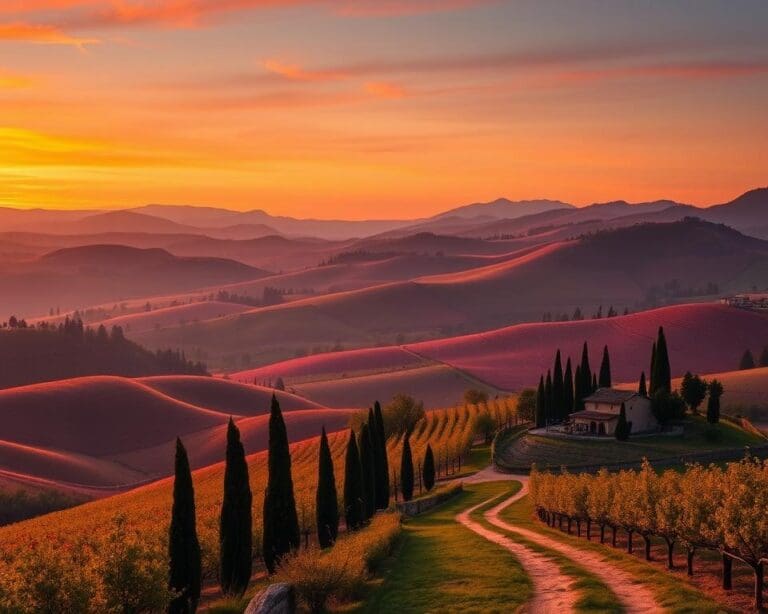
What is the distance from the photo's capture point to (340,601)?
4031 cm

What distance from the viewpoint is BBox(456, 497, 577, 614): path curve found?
36781 millimetres

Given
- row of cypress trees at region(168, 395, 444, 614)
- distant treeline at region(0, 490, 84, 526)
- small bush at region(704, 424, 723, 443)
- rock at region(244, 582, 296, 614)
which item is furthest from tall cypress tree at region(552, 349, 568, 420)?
rock at region(244, 582, 296, 614)

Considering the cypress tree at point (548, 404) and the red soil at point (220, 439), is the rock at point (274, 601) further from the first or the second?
the red soil at point (220, 439)

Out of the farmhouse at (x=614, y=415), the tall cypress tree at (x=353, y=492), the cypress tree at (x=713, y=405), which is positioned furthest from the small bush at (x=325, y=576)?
the cypress tree at (x=713, y=405)

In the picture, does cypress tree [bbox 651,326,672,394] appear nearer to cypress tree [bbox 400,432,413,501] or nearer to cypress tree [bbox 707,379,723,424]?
cypress tree [bbox 707,379,723,424]

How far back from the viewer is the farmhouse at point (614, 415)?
304 ft

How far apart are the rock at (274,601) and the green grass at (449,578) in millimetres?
3650

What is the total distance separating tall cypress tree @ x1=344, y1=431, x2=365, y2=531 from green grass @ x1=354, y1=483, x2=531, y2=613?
891 centimetres

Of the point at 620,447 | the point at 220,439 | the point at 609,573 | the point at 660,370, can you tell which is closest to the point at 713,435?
the point at 620,447

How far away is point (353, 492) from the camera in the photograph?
64875 mm

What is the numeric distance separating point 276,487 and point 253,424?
110 meters

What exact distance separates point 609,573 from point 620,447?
4697 centimetres

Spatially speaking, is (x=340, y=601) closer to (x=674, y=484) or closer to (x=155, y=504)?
(x=674, y=484)

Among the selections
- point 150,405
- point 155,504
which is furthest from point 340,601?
point 150,405
